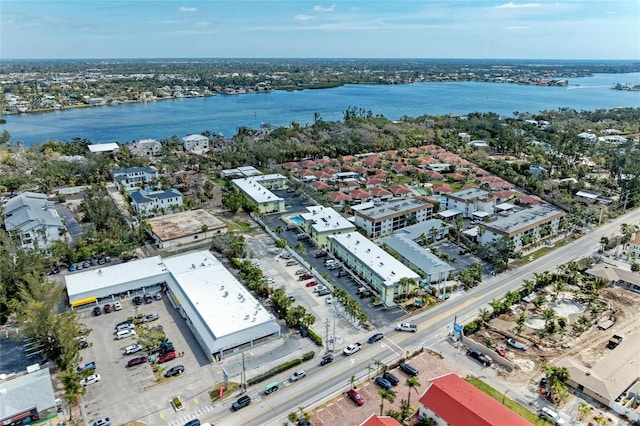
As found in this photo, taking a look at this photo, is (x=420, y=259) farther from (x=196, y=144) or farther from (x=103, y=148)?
(x=103, y=148)

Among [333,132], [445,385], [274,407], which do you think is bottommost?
[274,407]

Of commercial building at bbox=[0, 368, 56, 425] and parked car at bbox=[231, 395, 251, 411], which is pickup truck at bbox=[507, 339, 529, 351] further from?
commercial building at bbox=[0, 368, 56, 425]

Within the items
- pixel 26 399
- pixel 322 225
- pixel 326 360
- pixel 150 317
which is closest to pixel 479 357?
pixel 326 360

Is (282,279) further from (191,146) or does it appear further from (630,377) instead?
(191,146)

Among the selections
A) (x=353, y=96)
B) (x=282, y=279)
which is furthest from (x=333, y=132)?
(x=353, y=96)

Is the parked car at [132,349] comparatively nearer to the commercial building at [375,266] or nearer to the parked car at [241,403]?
the parked car at [241,403]

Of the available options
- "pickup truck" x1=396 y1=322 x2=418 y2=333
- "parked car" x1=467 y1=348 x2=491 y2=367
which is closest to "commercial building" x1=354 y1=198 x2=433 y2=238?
"pickup truck" x1=396 y1=322 x2=418 y2=333
